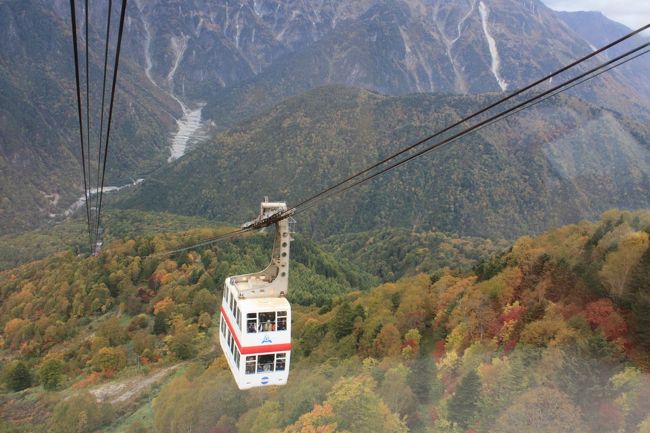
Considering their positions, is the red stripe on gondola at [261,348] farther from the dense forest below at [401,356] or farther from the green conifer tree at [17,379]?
the green conifer tree at [17,379]

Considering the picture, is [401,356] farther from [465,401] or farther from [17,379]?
[17,379]

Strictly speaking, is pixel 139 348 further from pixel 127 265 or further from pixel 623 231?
pixel 623 231

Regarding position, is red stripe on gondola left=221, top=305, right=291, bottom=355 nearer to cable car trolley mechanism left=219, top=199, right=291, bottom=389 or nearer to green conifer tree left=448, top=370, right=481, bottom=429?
cable car trolley mechanism left=219, top=199, right=291, bottom=389

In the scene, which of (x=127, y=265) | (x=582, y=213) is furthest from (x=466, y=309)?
(x=582, y=213)

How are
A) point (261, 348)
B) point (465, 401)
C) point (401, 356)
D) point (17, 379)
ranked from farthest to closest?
point (17, 379) → point (401, 356) → point (465, 401) → point (261, 348)

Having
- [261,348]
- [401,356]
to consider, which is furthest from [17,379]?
[261,348]

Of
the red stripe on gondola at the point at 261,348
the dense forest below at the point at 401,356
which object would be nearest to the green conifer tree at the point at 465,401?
the dense forest below at the point at 401,356
